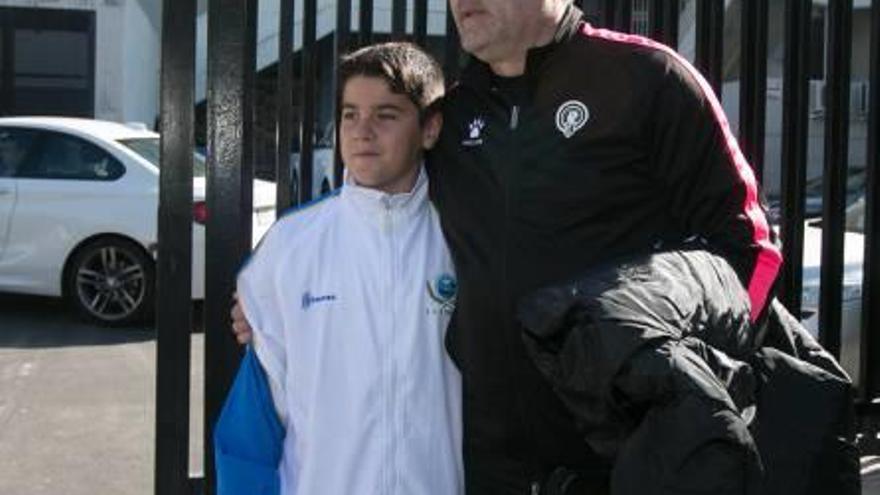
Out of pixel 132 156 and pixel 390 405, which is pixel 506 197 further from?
pixel 132 156

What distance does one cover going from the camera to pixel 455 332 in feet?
7.89

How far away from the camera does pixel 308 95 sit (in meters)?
3.22

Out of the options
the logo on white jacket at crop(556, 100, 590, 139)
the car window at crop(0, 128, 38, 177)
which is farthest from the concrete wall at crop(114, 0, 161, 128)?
the logo on white jacket at crop(556, 100, 590, 139)

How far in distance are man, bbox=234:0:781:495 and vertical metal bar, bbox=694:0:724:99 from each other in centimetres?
123

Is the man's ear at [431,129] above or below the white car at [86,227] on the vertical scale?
above

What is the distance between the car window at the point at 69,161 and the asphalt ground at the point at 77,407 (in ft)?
3.61

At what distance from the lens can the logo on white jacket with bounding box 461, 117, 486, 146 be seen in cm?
241

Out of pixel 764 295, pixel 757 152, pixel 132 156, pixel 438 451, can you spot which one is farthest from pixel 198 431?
pixel 764 295

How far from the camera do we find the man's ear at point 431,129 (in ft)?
8.23

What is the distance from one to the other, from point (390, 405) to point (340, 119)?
2.06ft

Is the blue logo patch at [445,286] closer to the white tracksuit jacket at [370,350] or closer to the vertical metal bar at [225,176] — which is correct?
the white tracksuit jacket at [370,350]

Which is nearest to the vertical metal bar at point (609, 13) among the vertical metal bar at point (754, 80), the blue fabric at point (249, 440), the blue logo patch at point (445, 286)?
the vertical metal bar at point (754, 80)

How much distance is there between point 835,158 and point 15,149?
6932 millimetres

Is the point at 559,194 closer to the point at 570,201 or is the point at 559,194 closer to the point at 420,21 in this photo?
the point at 570,201
